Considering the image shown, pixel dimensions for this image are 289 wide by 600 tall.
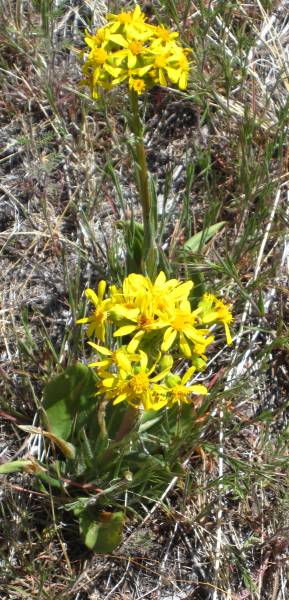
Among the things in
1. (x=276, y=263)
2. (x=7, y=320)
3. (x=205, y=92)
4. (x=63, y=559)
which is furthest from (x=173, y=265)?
(x=63, y=559)

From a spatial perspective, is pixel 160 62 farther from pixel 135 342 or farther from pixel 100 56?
Result: pixel 135 342

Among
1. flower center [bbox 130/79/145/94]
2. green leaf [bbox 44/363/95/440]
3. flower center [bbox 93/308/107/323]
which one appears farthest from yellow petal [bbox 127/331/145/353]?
flower center [bbox 130/79/145/94]

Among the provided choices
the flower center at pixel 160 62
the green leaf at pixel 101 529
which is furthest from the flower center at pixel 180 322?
the flower center at pixel 160 62

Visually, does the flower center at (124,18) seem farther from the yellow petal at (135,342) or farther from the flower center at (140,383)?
the flower center at (140,383)

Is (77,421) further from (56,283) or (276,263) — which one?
(276,263)

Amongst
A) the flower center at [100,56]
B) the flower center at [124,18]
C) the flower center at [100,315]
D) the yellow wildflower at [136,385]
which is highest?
the flower center at [124,18]
